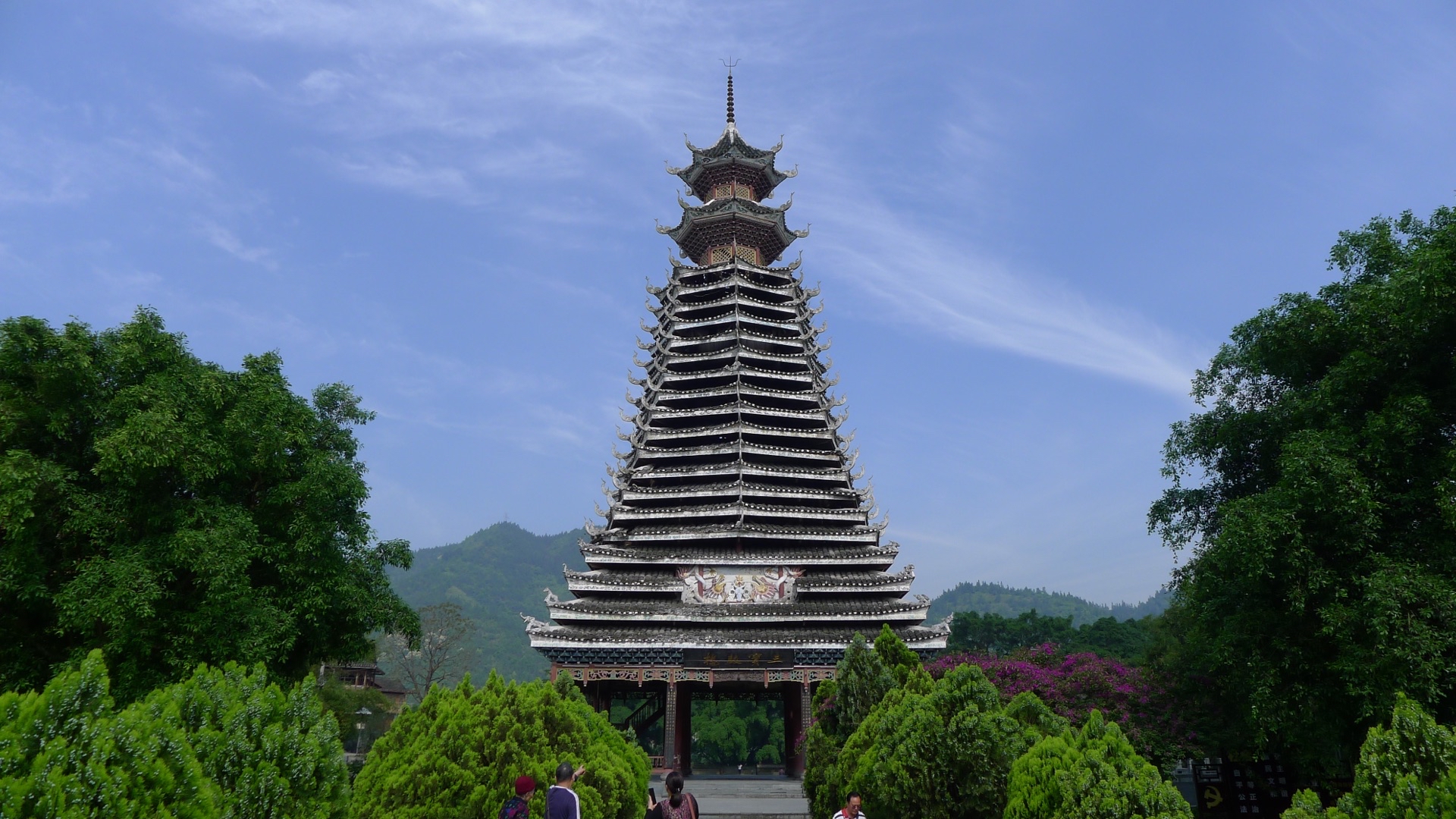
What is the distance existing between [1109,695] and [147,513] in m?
26.1

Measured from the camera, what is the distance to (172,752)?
7.39 m

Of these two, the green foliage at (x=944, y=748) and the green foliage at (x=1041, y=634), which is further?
the green foliage at (x=1041, y=634)

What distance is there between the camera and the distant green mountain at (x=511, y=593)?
4911 inches

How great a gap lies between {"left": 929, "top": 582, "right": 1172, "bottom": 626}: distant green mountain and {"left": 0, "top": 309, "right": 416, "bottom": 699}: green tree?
154123 mm

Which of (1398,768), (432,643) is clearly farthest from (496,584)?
(1398,768)

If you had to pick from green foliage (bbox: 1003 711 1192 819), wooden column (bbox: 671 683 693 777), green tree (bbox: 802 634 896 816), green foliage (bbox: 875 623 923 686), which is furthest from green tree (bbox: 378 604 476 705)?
green foliage (bbox: 1003 711 1192 819)

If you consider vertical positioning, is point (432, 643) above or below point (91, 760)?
Answer: below

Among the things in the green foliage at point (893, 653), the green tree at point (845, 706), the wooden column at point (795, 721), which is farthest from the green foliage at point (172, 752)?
the wooden column at point (795, 721)

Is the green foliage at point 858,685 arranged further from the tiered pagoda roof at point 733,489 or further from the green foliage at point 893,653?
the tiered pagoda roof at point 733,489

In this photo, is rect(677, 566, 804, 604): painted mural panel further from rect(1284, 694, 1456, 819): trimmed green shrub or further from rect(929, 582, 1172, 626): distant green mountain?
rect(929, 582, 1172, 626): distant green mountain

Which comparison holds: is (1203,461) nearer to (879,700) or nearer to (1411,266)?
(1411,266)

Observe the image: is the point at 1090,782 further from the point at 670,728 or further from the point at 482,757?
the point at 670,728

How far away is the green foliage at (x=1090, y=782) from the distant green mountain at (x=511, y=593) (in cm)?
10755

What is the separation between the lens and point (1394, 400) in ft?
55.8
